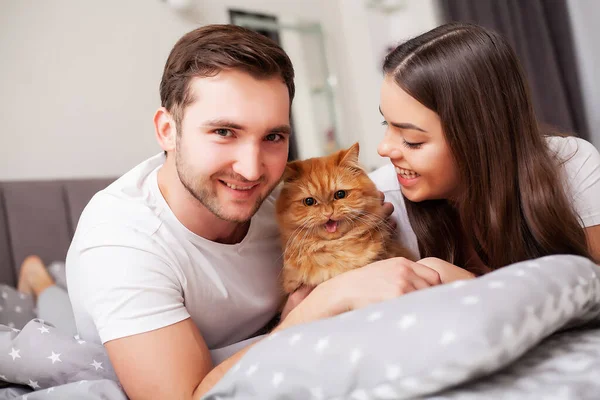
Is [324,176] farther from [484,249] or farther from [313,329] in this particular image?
[313,329]

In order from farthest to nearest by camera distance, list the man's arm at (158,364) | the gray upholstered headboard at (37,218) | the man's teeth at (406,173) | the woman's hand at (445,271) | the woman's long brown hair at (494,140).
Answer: the gray upholstered headboard at (37,218), the man's teeth at (406,173), the woman's long brown hair at (494,140), the woman's hand at (445,271), the man's arm at (158,364)

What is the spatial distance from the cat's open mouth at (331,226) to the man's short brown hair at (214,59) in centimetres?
50

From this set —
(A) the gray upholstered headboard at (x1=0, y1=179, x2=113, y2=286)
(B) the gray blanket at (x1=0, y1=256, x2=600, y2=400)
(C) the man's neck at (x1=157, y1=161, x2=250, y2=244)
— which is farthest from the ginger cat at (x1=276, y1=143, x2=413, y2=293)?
(A) the gray upholstered headboard at (x1=0, y1=179, x2=113, y2=286)

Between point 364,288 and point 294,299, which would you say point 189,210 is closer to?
point 294,299

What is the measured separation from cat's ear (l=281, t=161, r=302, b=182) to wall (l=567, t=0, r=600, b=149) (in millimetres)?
3468

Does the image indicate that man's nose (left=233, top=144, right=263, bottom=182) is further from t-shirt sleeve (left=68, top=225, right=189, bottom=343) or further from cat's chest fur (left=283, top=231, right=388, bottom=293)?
cat's chest fur (left=283, top=231, right=388, bottom=293)

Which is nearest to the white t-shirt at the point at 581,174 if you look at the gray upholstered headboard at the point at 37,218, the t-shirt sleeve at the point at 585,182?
the t-shirt sleeve at the point at 585,182

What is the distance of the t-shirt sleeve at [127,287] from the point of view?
1070mm

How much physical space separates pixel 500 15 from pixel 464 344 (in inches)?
154

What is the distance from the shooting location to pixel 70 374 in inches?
47.8

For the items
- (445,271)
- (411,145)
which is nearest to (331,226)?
(411,145)

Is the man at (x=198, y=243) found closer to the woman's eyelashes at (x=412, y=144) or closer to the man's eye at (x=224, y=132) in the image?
the man's eye at (x=224, y=132)

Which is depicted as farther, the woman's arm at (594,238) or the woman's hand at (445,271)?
the woman's arm at (594,238)

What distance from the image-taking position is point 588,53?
4.13 m
